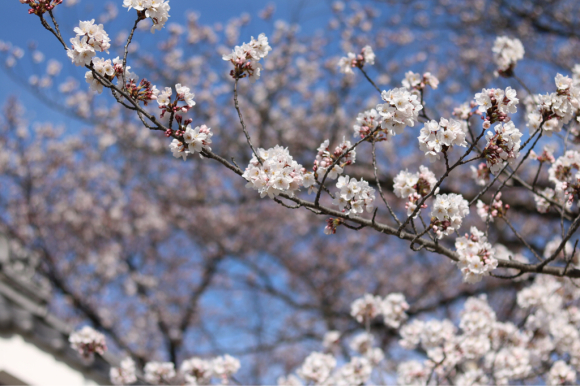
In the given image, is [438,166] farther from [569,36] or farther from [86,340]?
[86,340]

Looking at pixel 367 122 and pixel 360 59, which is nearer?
pixel 367 122

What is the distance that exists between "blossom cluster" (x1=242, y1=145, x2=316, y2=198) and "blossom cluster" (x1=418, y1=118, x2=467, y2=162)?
706mm

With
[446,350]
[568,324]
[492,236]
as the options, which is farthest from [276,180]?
[492,236]

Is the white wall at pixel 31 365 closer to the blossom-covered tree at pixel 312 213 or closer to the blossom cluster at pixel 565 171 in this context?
the blossom-covered tree at pixel 312 213

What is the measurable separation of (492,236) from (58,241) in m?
11.9

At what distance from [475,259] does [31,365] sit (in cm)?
443

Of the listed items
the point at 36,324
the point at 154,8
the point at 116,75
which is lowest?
the point at 36,324

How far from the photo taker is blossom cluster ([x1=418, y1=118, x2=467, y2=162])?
218 cm

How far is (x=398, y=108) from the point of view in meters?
2.22

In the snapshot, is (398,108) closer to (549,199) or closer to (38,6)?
(549,199)

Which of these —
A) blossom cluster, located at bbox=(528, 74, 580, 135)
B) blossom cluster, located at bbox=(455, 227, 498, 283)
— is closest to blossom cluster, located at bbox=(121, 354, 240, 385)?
blossom cluster, located at bbox=(455, 227, 498, 283)

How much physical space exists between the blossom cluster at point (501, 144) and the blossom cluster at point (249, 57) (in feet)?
4.65

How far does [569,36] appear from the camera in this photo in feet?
22.5

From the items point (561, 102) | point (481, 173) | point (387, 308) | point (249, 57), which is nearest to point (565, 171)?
point (481, 173)
